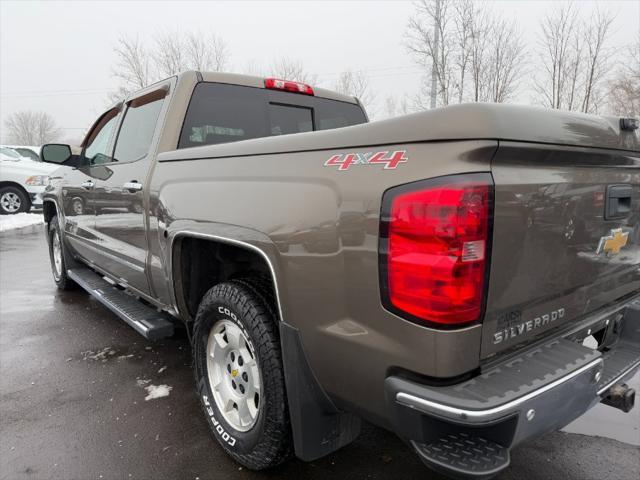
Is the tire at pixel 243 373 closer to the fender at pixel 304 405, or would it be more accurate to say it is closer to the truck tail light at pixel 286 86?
the fender at pixel 304 405

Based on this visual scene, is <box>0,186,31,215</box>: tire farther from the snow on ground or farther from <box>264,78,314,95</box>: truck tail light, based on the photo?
<box>264,78,314,95</box>: truck tail light

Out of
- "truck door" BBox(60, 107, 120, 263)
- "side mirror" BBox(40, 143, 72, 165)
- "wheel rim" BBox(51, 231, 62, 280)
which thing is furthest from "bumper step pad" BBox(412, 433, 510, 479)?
"wheel rim" BBox(51, 231, 62, 280)

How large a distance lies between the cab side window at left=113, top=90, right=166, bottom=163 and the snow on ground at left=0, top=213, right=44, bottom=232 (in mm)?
9541

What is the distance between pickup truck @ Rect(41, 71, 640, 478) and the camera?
1415 mm

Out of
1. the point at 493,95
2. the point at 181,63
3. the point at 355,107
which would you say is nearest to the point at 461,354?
the point at 355,107

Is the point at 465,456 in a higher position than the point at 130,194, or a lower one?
lower

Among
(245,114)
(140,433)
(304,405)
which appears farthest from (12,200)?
(304,405)

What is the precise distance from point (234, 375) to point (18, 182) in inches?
508

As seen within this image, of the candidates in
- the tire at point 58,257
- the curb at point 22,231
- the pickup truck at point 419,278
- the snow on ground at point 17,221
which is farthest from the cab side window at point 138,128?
the snow on ground at point 17,221

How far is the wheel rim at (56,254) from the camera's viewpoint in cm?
549

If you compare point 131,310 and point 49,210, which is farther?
point 49,210

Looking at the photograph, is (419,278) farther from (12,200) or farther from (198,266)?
(12,200)

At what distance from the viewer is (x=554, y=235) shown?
1655 mm

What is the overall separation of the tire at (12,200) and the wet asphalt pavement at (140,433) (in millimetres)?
10278
